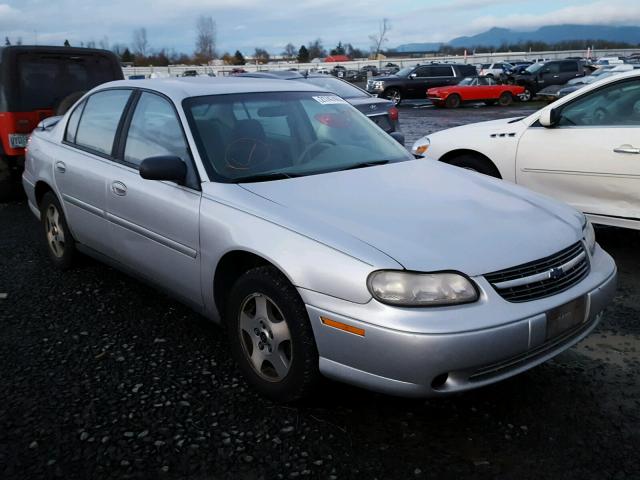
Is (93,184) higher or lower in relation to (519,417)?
higher

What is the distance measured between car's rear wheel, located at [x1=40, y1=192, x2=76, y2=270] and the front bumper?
2804 mm

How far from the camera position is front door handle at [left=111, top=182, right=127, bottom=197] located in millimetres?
3799

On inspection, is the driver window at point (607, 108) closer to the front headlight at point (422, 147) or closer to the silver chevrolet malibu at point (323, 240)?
the front headlight at point (422, 147)

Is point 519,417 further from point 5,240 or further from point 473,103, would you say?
point 473,103

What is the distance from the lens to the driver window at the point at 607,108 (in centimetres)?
507

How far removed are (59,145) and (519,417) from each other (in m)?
3.81

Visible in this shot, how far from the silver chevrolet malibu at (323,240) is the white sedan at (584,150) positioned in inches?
69.7

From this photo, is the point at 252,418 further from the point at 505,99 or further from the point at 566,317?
the point at 505,99

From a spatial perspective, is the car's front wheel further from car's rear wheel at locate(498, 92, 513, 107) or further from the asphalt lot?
car's rear wheel at locate(498, 92, 513, 107)

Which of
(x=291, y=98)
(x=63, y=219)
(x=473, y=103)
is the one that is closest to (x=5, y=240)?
(x=63, y=219)

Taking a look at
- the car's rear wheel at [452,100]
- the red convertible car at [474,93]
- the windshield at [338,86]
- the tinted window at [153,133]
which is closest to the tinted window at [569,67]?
the red convertible car at [474,93]

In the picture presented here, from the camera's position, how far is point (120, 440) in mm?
2707

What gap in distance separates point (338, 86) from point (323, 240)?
8425 millimetres

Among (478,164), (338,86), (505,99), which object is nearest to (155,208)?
(478,164)
